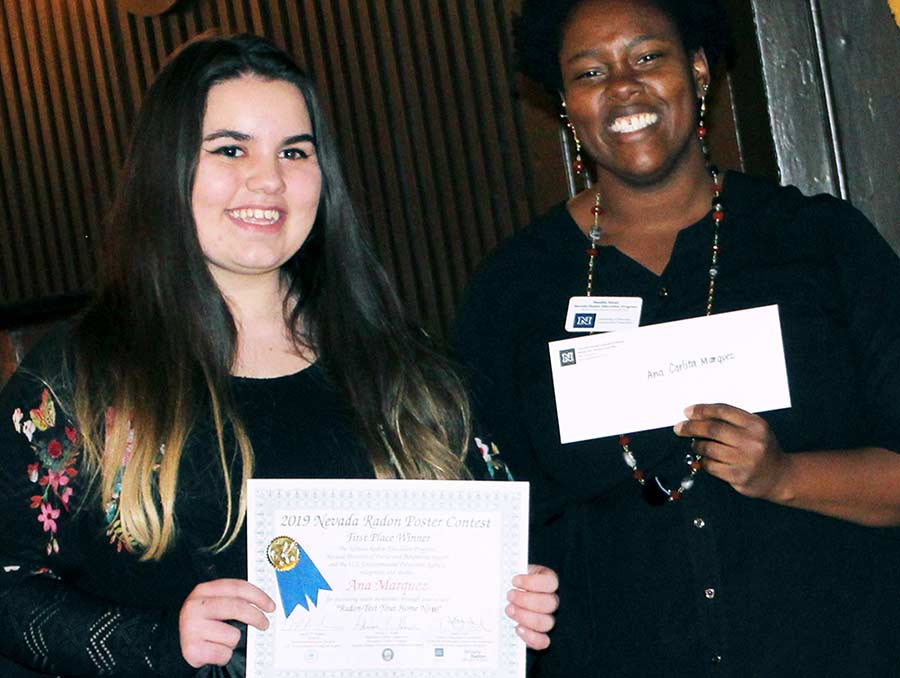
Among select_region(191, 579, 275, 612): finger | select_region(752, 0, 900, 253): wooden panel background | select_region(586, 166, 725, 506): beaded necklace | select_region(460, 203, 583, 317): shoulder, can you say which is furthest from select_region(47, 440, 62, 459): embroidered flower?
select_region(752, 0, 900, 253): wooden panel background

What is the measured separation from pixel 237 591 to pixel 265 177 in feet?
2.05

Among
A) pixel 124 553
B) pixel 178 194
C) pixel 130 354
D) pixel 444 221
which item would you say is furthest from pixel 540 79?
pixel 444 221

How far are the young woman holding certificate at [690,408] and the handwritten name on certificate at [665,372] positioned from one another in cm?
3

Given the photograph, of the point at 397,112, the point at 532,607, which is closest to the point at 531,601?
Answer: the point at 532,607

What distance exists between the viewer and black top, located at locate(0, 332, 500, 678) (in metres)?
1.79

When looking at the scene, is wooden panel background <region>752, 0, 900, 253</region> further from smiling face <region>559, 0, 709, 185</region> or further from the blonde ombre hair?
the blonde ombre hair

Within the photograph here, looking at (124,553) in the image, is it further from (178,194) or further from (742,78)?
(742,78)

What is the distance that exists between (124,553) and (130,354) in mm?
294

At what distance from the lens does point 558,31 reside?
2.28m

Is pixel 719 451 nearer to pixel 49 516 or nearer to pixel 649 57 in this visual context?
pixel 649 57

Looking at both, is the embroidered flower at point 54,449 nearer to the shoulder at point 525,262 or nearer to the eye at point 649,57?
the shoulder at point 525,262

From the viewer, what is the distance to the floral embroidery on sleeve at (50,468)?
1844 mm

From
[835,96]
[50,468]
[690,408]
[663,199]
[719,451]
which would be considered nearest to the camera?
[50,468]

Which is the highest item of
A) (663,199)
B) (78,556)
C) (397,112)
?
(397,112)
